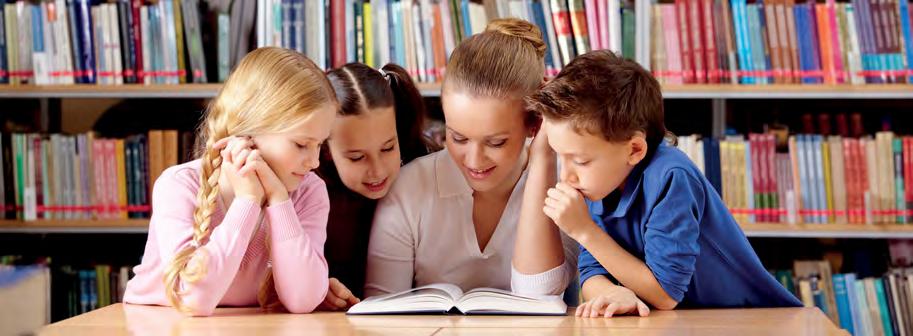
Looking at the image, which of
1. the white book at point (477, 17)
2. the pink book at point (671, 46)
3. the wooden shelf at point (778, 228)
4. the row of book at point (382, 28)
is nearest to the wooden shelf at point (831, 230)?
the wooden shelf at point (778, 228)

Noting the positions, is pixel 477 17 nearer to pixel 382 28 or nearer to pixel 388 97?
pixel 382 28

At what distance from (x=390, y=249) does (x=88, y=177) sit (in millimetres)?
1365

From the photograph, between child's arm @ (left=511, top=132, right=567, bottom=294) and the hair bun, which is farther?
the hair bun

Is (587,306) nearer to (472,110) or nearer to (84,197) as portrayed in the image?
(472,110)

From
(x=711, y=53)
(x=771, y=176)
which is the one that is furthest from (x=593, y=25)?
(x=771, y=176)

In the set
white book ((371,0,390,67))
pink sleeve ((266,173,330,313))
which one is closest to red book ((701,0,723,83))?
white book ((371,0,390,67))

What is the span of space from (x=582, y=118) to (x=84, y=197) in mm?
1795

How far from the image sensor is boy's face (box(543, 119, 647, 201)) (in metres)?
1.46

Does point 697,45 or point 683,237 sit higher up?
point 697,45

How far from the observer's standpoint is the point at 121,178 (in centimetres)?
278

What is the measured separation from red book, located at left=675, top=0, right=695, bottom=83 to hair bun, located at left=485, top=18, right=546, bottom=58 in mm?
1010

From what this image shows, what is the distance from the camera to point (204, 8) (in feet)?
9.11

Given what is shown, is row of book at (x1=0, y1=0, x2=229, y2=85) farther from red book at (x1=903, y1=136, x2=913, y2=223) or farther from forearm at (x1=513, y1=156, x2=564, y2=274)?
red book at (x1=903, y1=136, x2=913, y2=223)

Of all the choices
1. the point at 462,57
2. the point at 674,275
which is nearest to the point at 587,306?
the point at 674,275
